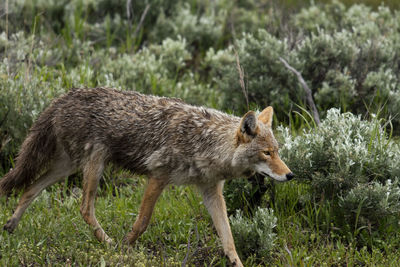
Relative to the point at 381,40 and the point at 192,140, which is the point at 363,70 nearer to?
the point at 381,40

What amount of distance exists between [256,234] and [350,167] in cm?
113

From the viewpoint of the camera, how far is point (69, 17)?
407 inches

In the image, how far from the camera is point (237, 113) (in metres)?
7.77

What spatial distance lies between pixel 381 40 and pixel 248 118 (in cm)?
474

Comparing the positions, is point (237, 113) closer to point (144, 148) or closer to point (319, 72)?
point (319, 72)

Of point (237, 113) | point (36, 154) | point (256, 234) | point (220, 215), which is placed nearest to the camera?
point (256, 234)

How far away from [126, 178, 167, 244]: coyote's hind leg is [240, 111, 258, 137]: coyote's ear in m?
0.89

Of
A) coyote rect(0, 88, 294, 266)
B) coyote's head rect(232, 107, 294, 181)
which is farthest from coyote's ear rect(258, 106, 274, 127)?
coyote's head rect(232, 107, 294, 181)

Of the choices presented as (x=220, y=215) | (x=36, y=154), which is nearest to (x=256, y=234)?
(x=220, y=215)

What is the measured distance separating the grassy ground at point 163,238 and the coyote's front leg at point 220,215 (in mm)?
127

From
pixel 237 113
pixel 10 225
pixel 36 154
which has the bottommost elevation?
pixel 10 225

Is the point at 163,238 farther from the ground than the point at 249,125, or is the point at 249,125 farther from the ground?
the point at 249,125

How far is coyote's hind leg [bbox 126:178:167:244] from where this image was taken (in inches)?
208

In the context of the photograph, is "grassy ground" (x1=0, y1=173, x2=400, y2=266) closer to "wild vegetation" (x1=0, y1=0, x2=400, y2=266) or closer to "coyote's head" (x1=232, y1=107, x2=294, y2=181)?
"wild vegetation" (x1=0, y1=0, x2=400, y2=266)
